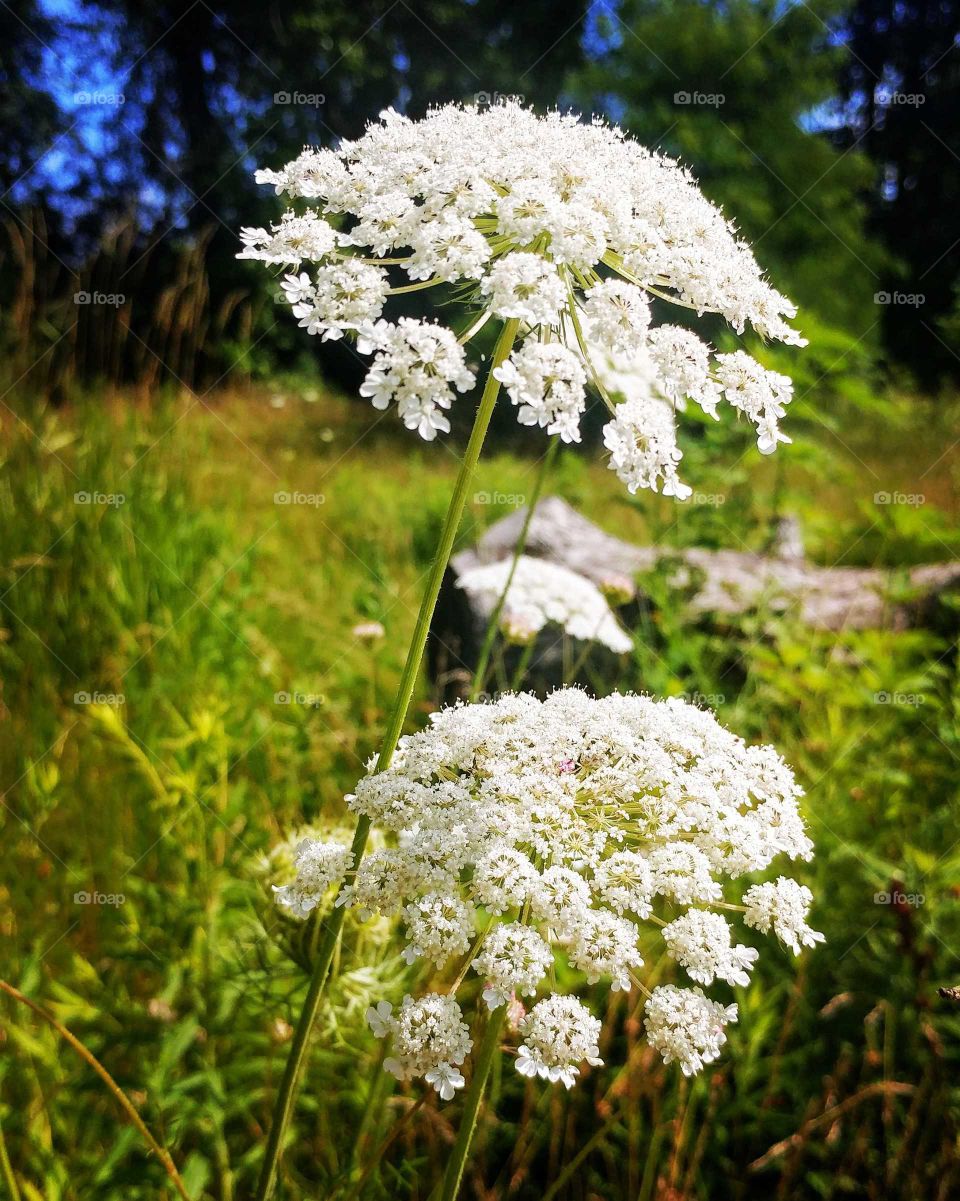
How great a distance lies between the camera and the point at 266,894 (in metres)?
1.92

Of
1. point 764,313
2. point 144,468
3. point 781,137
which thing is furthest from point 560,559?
point 781,137

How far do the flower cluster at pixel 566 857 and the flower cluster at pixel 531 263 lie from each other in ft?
1.37

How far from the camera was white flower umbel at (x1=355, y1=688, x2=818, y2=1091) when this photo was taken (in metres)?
1.09

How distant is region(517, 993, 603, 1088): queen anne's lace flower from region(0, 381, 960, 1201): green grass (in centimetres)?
48

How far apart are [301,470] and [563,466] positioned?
3.13 m

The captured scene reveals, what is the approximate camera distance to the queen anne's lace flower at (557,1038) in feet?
3.46

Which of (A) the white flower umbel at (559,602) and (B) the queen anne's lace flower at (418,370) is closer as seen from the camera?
(B) the queen anne's lace flower at (418,370)

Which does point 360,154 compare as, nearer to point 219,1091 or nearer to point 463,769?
point 463,769

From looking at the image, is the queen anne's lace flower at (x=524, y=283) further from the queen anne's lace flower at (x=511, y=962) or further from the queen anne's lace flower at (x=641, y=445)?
the queen anne's lace flower at (x=511, y=962)

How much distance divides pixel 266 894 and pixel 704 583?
321 cm
